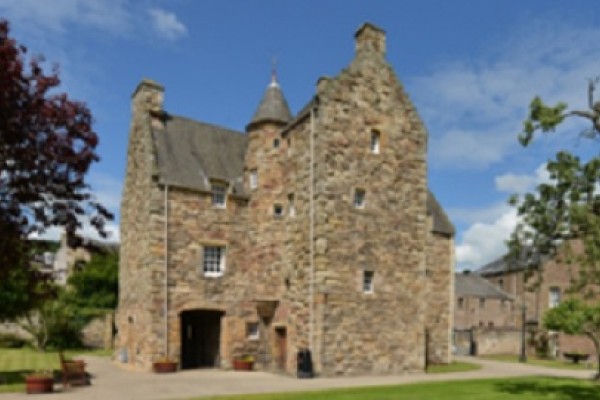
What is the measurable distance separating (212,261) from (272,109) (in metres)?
9.19

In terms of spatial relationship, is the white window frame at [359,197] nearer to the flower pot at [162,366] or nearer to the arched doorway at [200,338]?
the arched doorway at [200,338]

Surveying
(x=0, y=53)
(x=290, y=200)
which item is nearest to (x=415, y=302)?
Answer: (x=290, y=200)

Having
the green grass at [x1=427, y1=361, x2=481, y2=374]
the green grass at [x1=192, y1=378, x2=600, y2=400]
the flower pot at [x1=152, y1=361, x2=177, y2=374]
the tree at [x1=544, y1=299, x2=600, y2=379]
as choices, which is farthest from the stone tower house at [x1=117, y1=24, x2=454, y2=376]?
the tree at [x1=544, y1=299, x2=600, y2=379]

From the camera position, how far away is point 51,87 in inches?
742

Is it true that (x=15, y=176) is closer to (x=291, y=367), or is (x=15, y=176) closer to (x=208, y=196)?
(x=208, y=196)

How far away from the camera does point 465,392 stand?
63.8 feet

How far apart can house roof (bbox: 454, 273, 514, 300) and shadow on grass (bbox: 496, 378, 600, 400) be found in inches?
1382

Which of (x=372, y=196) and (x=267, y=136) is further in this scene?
(x=267, y=136)

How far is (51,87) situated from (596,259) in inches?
753

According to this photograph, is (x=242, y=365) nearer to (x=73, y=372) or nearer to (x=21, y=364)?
(x=73, y=372)

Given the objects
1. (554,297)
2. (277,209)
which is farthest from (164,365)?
(554,297)

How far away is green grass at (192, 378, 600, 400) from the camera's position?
1798cm

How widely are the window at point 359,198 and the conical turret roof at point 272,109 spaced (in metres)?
6.84

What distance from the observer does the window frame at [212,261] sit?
28.4 meters
